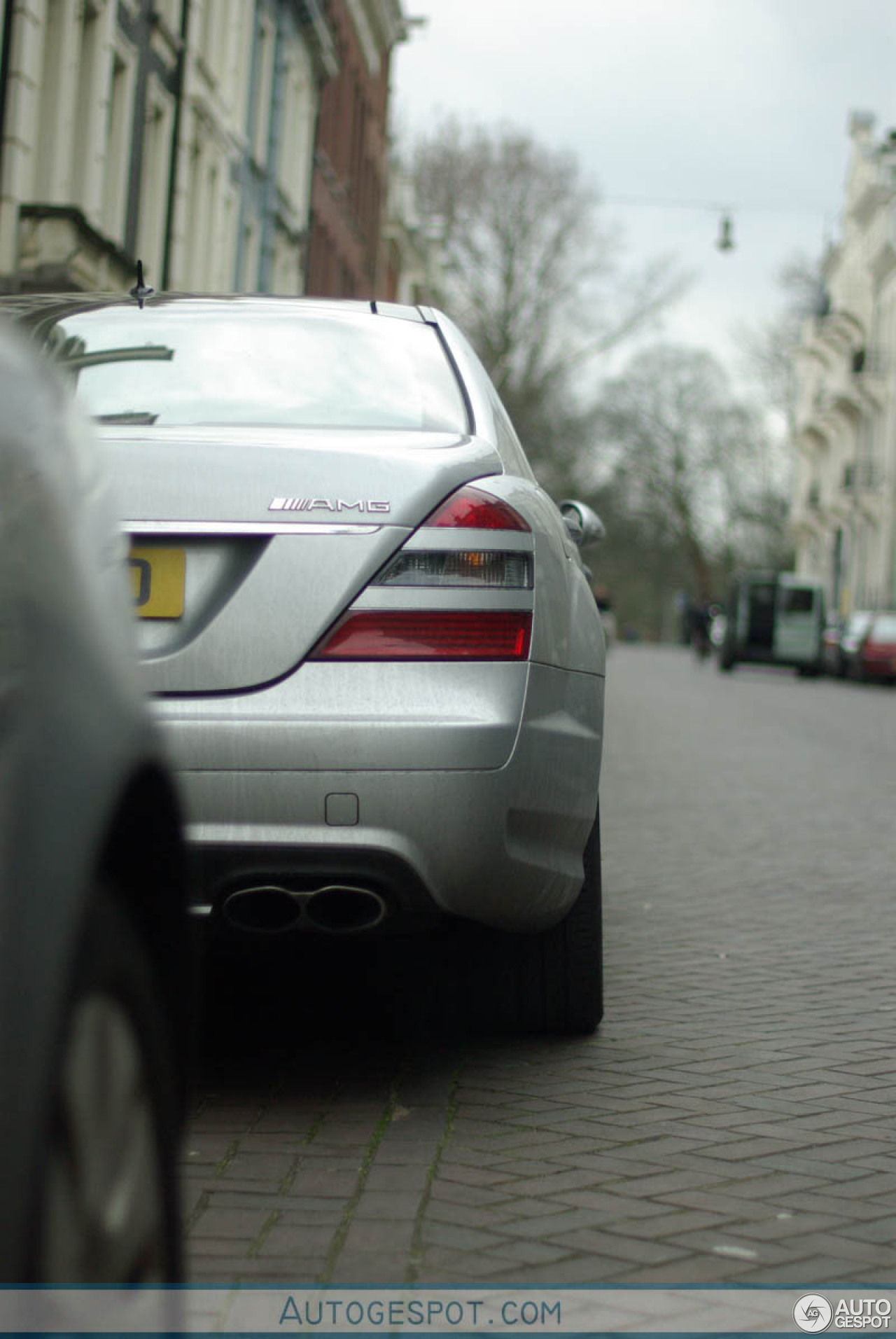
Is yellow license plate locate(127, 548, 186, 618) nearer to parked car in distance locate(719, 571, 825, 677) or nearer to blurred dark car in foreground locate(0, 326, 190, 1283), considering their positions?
blurred dark car in foreground locate(0, 326, 190, 1283)

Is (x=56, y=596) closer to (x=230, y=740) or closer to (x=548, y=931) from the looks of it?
(x=230, y=740)

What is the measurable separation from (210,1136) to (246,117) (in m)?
30.1

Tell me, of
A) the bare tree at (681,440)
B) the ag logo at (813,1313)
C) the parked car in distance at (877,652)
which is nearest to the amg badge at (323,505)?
the ag logo at (813,1313)

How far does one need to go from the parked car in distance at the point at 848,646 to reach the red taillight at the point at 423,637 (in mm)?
39980

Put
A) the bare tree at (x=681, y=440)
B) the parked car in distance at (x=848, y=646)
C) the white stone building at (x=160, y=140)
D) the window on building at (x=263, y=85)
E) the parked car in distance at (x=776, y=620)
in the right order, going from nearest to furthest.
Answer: the white stone building at (x=160, y=140), the window on building at (x=263, y=85), the parked car in distance at (x=848, y=646), the parked car in distance at (x=776, y=620), the bare tree at (x=681, y=440)

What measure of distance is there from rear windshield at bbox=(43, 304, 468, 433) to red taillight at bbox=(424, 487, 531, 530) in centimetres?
36

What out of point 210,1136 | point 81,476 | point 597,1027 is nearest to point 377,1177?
point 210,1136

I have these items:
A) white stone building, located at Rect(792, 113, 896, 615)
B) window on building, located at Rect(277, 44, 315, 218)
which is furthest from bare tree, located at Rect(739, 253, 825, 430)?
window on building, located at Rect(277, 44, 315, 218)

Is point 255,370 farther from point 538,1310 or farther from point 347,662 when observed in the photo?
point 538,1310

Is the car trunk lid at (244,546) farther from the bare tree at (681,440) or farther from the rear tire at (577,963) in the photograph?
the bare tree at (681,440)

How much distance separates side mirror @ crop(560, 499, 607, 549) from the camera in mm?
5676

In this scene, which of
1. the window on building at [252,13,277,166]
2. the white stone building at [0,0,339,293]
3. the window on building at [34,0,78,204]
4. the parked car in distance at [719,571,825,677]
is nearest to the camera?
the white stone building at [0,0,339,293]

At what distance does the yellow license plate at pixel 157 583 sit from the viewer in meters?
4.04

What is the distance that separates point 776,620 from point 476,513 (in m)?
45.2
